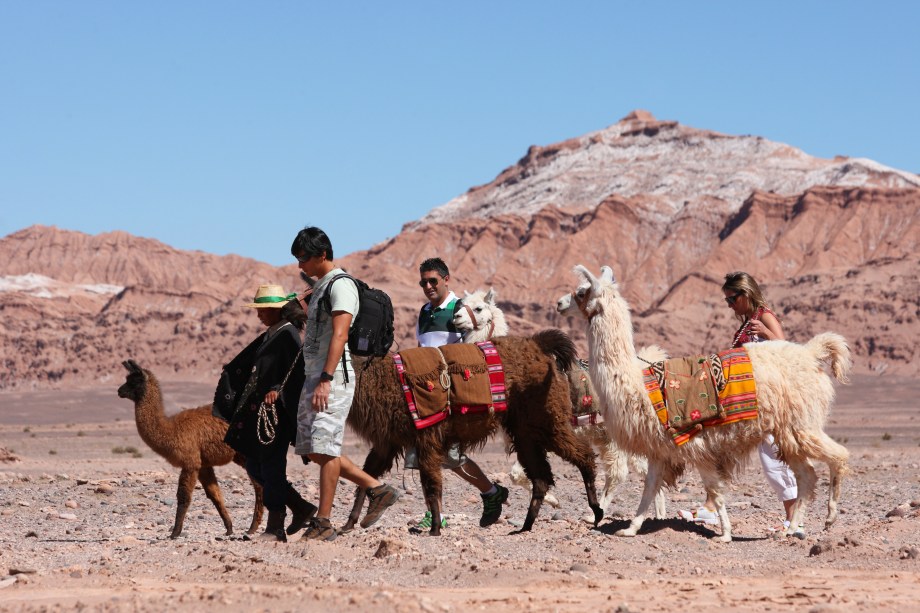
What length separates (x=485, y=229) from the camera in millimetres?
113000

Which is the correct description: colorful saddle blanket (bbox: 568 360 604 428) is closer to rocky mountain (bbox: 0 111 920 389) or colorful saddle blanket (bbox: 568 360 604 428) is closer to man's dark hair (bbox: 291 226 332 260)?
man's dark hair (bbox: 291 226 332 260)

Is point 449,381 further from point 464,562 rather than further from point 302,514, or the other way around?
point 464,562

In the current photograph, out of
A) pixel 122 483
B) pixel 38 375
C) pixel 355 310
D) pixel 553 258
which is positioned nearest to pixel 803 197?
pixel 553 258

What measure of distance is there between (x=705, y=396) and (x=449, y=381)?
1.89m

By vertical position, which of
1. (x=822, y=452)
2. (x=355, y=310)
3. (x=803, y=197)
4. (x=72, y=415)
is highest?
(x=803, y=197)

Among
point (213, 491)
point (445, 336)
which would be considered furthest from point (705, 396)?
point (213, 491)

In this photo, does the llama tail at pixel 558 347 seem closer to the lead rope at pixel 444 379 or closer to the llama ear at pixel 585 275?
the llama ear at pixel 585 275

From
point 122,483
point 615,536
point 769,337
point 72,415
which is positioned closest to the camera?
point 615,536

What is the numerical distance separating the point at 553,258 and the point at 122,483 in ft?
300

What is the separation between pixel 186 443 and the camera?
976cm

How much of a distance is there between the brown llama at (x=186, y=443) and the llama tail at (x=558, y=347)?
2.66 meters

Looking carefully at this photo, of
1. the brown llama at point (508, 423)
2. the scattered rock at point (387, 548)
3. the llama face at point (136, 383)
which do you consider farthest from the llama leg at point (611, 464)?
the llama face at point (136, 383)

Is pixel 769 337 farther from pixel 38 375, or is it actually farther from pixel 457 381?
pixel 38 375

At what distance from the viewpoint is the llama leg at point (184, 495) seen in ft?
31.3
